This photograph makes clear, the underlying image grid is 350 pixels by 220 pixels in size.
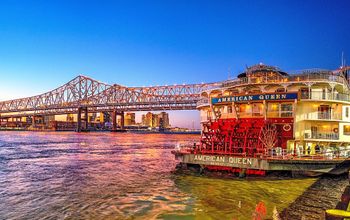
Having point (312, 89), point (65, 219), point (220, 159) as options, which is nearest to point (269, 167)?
point (220, 159)

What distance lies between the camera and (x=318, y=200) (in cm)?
1401

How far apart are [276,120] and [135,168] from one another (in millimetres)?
10743

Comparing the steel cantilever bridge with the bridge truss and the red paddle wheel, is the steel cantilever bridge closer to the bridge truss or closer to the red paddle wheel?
the bridge truss

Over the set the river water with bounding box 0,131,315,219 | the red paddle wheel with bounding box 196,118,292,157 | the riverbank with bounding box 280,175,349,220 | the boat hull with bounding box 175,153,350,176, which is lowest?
the river water with bounding box 0,131,315,219

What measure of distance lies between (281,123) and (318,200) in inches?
297

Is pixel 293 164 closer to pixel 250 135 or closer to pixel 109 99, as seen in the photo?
pixel 250 135

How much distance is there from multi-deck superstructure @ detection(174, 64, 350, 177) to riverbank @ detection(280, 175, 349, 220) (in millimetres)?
1361

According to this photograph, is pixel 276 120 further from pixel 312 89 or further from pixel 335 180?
pixel 335 180

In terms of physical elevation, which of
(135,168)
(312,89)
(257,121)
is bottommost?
(135,168)

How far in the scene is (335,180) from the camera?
18.3 metres

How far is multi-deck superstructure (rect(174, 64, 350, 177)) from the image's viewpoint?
63.7 feet

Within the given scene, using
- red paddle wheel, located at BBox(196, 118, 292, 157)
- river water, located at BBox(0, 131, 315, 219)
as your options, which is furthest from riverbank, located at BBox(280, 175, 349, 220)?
red paddle wheel, located at BBox(196, 118, 292, 157)

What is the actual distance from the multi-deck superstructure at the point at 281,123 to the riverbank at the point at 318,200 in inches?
53.6

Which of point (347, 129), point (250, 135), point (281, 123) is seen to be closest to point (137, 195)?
point (250, 135)
